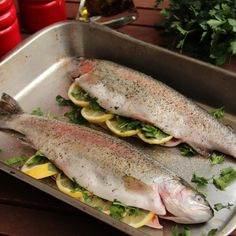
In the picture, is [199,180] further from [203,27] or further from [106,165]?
[203,27]

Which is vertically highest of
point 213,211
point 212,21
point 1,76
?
point 212,21

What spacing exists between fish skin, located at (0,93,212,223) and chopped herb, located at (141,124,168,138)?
11 centimetres

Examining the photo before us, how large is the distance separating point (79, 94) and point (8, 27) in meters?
0.42

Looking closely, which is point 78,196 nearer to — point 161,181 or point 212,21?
point 161,181

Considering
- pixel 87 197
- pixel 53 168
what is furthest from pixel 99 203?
pixel 53 168

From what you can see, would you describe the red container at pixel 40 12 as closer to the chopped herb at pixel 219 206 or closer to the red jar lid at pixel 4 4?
the red jar lid at pixel 4 4

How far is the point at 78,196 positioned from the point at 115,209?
4.7 inches

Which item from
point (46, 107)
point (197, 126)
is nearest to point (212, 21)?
point (197, 126)

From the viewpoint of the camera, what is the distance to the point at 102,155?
5.03 feet

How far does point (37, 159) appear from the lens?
162cm

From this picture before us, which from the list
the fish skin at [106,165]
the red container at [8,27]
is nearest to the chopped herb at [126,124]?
the fish skin at [106,165]

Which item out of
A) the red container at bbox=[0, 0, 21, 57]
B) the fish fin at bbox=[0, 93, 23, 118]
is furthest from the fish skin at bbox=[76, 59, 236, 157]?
the red container at bbox=[0, 0, 21, 57]

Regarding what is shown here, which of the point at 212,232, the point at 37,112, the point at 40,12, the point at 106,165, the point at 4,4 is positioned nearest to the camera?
the point at 212,232

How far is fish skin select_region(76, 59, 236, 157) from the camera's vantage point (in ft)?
5.44
